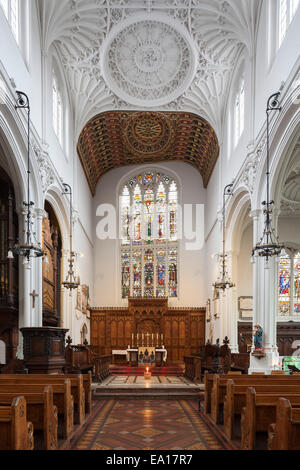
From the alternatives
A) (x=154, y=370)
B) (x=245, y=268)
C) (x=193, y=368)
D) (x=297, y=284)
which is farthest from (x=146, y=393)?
(x=297, y=284)

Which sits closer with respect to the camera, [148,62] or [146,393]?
[146,393]

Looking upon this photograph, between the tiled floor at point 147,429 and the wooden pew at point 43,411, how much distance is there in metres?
0.90

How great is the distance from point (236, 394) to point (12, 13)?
10722 millimetres

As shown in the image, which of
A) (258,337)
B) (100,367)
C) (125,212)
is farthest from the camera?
(125,212)

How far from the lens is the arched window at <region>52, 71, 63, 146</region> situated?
16812 mm

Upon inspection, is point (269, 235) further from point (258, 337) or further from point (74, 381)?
point (74, 381)

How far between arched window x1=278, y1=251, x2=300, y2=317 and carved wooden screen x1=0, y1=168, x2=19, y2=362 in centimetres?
1444

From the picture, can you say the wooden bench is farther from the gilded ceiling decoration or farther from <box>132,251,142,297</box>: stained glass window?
<box>132,251,142,297</box>: stained glass window

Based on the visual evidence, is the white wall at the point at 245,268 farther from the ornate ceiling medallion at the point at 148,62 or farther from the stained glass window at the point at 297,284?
the ornate ceiling medallion at the point at 148,62

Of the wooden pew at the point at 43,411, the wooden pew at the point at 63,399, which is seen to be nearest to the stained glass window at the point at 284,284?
the wooden pew at the point at 63,399

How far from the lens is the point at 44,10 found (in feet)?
47.3

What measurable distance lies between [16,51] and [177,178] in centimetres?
1643

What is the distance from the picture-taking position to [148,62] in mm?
18531

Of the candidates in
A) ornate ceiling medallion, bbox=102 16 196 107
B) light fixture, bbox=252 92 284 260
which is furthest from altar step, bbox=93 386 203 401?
ornate ceiling medallion, bbox=102 16 196 107
